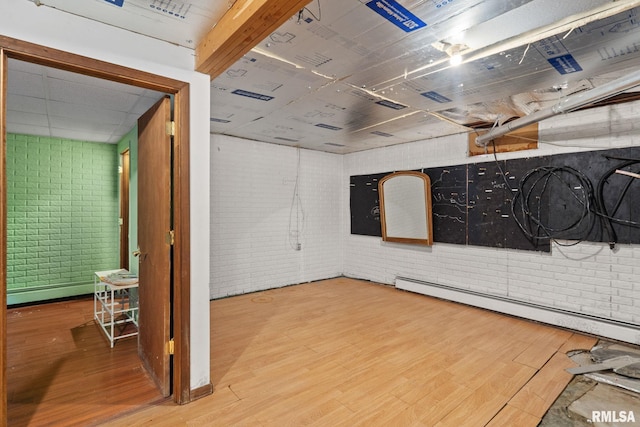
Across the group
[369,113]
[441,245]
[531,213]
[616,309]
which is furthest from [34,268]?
[616,309]

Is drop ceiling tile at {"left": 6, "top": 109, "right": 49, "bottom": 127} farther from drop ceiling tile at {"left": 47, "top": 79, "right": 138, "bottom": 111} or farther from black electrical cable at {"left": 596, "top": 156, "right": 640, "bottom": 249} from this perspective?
black electrical cable at {"left": 596, "top": 156, "right": 640, "bottom": 249}

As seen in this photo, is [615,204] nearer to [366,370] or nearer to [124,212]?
[366,370]

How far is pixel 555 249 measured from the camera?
12.1 feet

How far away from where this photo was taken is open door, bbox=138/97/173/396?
2248 mm

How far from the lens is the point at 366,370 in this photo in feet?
8.63

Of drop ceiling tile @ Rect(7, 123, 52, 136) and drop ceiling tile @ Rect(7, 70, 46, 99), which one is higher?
drop ceiling tile @ Rect(7, 70, 46, 99)

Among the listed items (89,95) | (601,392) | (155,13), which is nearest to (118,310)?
(89,95)

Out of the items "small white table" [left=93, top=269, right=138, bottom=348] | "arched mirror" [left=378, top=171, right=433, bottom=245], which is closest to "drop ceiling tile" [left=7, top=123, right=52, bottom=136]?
"small white table" [left=93, top=269, right=138, bottom=348]

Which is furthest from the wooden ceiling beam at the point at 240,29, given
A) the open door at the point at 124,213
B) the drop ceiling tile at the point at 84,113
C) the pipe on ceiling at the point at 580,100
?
the open door at the point at 124,213

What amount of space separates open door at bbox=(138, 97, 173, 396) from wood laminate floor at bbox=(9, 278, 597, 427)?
250 millimetres

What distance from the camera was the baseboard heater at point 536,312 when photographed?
315 centimetres

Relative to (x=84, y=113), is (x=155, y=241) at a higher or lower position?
lower

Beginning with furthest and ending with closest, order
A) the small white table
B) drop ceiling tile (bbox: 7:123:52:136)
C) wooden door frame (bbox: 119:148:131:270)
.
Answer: wooden door frame (bbox: 119:148:131:270), drop ceiling tile (bbox: 7:123:52:136), the small white table

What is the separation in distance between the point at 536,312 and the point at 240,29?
415 cm
